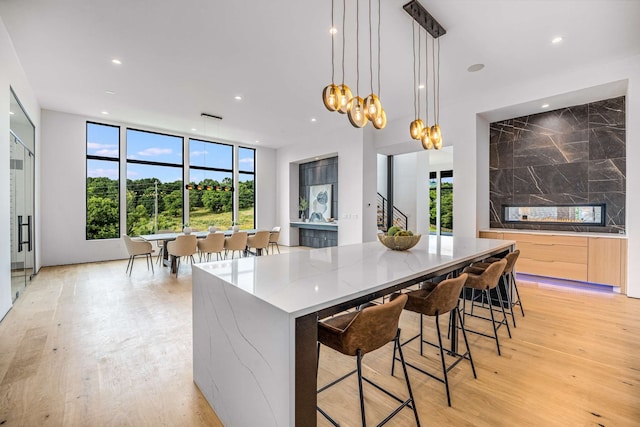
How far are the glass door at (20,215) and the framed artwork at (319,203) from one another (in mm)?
6194

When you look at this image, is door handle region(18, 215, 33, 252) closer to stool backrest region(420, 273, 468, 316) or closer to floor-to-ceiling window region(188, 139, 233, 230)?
floor-to-ceiling window region(188, 139, 233, 230)

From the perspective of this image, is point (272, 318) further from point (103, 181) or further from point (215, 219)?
point (215, 219)

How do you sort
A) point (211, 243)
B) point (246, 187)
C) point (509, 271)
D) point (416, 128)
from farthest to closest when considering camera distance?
point (246, 187) < point (211, 243) < point (416, 128) < point (509, 271)

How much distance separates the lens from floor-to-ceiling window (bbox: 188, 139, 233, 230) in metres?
7.95

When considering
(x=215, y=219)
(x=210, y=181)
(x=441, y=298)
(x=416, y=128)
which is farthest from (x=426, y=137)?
(x=215, y=219)

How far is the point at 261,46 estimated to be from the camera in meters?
3.61

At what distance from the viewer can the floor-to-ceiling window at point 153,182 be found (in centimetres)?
702

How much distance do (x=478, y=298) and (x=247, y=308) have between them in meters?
3.35

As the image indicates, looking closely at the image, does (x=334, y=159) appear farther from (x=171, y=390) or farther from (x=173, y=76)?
(x=171, y=390)

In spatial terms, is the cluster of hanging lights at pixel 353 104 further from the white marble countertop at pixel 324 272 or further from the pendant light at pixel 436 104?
the white marble countertop at pixel 324 272

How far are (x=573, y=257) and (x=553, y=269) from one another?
33 cm

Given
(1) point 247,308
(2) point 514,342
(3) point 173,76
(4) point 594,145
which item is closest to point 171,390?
(1) point 247,308

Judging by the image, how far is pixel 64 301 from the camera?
3.76 m

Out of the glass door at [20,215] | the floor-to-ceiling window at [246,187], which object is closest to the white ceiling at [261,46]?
the glass door at [20,215]
